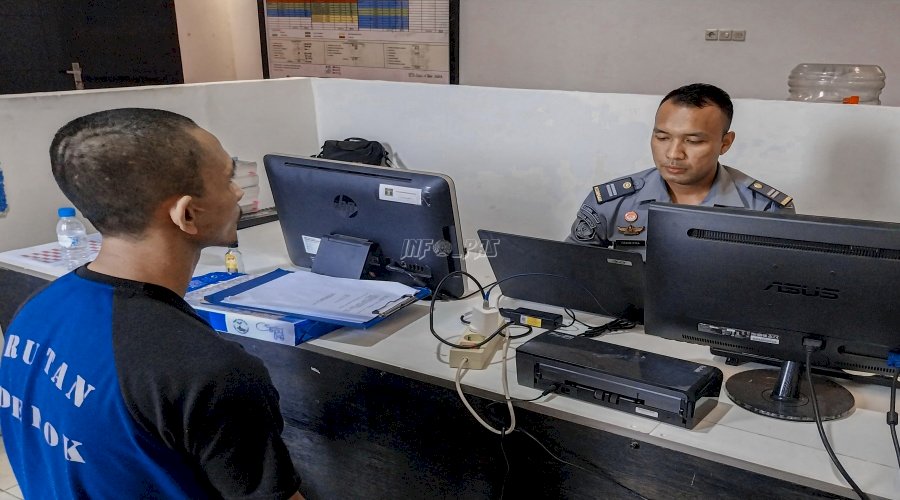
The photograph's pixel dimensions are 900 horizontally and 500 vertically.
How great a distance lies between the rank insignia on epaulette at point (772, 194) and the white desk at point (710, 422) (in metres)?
0.77

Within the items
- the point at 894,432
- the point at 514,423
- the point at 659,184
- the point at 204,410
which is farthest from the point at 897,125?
the point at 204,410

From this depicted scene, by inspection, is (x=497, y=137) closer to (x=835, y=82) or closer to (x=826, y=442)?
(x=835, y=82)

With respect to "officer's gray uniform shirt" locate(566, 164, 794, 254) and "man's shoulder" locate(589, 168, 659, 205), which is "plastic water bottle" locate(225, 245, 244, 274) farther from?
"man's shoulder" locate(589, 168, 659, 205)

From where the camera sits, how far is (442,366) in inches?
54.8

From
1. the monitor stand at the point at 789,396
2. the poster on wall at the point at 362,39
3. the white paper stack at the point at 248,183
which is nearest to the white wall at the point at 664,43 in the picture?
the poster on wall at the point at 362,39

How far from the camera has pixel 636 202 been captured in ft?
7.27

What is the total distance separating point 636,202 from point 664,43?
5.60ft

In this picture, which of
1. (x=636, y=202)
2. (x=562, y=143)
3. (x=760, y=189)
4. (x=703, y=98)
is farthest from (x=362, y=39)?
(x=760, y=189)

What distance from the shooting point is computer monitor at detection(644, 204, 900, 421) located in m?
1.09

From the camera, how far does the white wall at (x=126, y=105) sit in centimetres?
215

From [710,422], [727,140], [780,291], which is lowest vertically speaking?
[710,422]

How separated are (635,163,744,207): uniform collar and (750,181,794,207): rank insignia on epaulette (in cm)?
6

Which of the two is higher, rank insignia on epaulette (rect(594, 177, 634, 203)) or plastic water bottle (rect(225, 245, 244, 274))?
rank insignia on epaulette (rect(594, 177, 634, 203))

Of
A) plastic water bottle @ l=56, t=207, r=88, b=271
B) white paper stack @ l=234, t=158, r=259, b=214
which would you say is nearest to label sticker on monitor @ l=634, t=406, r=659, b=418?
plastic water bottle @ l=56, t=207, r=88, b=271
